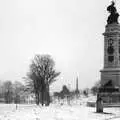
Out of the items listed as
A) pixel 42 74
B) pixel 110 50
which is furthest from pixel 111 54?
pixel 42 74

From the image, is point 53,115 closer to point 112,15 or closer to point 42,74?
point 42,74

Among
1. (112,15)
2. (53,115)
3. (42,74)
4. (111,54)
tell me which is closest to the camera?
(53,115)

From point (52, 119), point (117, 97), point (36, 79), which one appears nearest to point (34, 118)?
point (52, 119)

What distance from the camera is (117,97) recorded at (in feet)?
177

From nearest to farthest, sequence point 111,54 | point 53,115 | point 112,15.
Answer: point 53,115
point 111,54
point 112,15

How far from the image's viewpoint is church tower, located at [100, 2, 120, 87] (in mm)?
55500

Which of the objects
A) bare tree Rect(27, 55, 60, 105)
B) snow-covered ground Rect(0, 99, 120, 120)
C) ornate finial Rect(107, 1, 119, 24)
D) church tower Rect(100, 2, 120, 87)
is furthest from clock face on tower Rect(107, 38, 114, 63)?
snow-covered ground Rect(0, 99, 120, 120)

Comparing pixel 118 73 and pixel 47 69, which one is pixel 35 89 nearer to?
pixel 47 69

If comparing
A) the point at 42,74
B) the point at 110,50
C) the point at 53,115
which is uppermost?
the point at 110,50

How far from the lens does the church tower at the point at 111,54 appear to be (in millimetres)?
55500

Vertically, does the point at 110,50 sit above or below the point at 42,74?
above

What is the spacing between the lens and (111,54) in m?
56.6

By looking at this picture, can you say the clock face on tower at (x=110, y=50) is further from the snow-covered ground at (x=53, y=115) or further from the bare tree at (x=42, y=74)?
the snow-covered ground at (x=53, y=115)

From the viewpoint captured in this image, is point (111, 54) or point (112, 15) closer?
point (111, 54)
